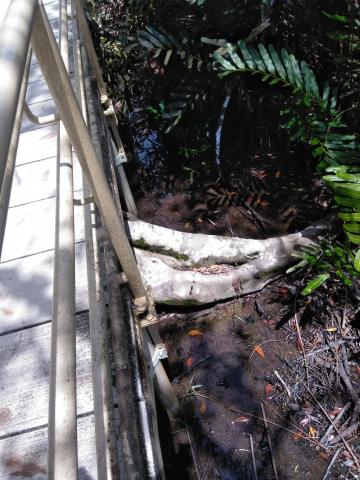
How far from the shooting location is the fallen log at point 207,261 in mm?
3338

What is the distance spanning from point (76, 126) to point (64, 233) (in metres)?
0.32

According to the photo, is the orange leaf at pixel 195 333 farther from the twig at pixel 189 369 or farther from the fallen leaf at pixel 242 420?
the fallen leaf at pixel 242 420

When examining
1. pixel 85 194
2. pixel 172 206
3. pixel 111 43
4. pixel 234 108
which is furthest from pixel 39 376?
pixel 111 43

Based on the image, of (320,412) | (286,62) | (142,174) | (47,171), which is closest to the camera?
(47,171)

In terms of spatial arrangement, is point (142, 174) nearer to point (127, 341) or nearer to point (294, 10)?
point (294, 10)

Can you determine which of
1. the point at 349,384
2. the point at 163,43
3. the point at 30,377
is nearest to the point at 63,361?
the point at 30,377

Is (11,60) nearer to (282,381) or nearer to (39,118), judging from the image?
(39,118)

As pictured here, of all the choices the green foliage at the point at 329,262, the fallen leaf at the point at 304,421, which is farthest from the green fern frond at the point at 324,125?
the fallen leaf at the point at 304,421

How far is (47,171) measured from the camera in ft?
7.97

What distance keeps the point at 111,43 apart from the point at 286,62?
2.61 metres

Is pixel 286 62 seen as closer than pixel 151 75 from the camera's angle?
Yes

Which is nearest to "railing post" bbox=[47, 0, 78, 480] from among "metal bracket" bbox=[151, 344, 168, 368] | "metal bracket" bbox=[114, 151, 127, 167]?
"metal bracket" bbox=[151, 344, 168, 368]

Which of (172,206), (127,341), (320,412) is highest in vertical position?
(127,341)

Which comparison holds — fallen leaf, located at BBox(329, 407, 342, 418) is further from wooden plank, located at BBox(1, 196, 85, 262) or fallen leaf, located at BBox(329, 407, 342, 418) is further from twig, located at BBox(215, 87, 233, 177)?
twig, located at BBox(215, 87, 233, 177)
